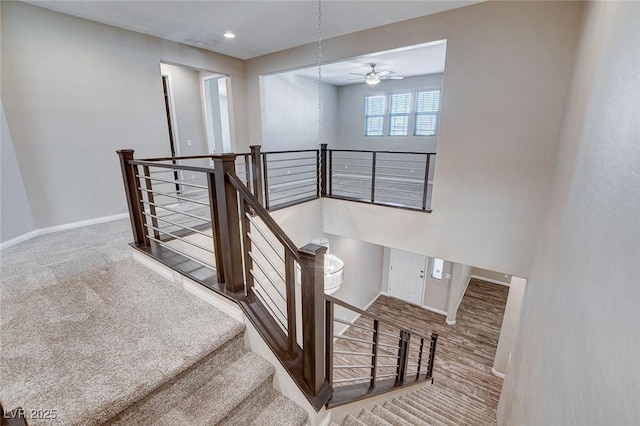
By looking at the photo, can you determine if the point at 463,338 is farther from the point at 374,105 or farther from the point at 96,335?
the point at 96,335

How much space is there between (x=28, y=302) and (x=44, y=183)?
6.87 ft

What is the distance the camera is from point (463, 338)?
258 inches

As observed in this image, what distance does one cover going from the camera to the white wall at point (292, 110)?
5969 mm

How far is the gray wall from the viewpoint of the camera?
10.0 feet

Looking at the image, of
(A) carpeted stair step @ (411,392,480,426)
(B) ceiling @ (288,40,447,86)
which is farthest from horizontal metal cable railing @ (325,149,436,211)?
(A) carpeted stair step @ (411,392,480,426)

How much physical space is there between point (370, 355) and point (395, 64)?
5.70 metres

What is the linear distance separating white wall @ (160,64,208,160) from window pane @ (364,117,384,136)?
460 cm

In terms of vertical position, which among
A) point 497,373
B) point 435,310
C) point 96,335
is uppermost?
point 96,335

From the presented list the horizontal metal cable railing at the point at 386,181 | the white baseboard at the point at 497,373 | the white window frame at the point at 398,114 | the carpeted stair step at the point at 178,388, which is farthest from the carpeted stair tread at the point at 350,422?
the white window frame at the point at 398,114

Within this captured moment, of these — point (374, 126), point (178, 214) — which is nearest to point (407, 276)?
point (374, 126)

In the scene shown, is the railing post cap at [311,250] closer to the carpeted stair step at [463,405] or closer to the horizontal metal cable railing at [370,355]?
the horizontal metal cable railing at [370,355]

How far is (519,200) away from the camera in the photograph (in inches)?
124

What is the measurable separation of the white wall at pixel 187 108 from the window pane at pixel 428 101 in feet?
17.3

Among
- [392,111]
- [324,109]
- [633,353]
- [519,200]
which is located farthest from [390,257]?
[633,353]
